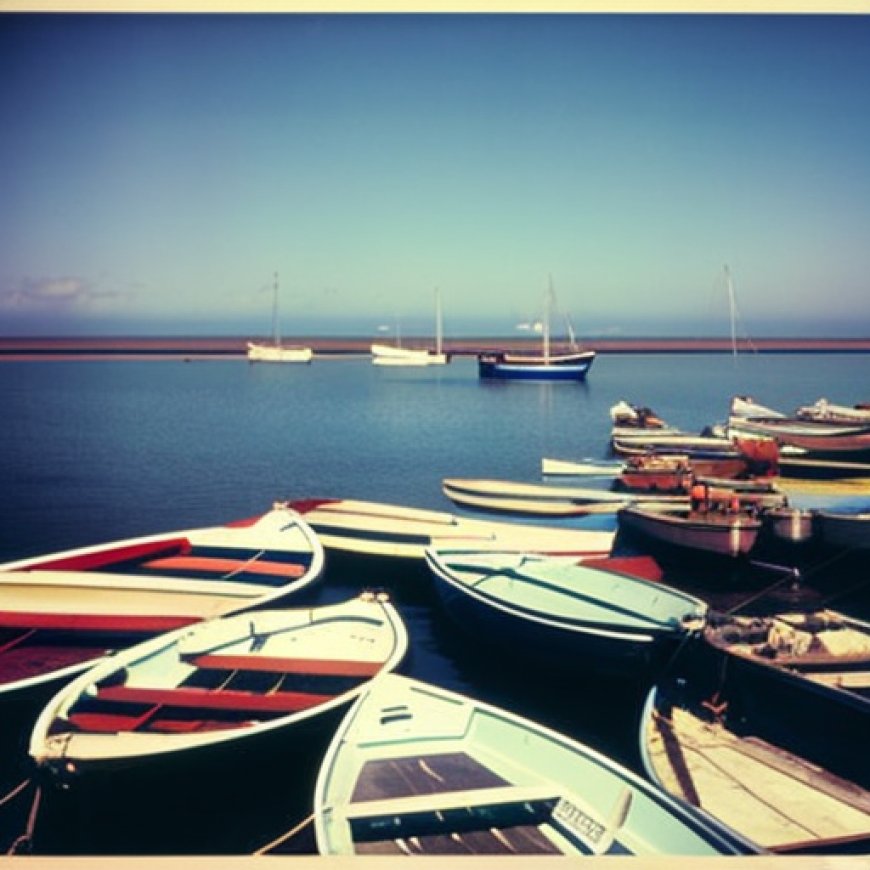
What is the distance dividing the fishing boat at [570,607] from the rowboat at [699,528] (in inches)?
35.8

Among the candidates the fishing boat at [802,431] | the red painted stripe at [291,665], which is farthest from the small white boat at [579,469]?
the red painted stripe at [291,665]

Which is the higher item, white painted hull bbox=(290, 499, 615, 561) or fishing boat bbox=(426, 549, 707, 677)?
white painted hull bbox=(290, 499, 615, 561)

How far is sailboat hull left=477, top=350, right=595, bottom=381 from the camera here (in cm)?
2178

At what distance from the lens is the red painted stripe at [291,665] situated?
4.18 metres

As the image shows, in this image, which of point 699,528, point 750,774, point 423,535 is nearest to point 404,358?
point 423,535

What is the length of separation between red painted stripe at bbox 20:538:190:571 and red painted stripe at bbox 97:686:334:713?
1542 mm

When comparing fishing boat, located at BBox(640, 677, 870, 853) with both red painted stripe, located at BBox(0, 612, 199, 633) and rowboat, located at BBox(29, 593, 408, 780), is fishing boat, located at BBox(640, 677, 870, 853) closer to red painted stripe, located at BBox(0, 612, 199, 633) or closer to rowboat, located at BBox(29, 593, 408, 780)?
rowboat, located at BBox(29, 593, 408, 780)

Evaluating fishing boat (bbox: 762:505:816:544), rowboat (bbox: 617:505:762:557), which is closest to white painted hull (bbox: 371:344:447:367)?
rowboat (bbox: 617:505:762:557)

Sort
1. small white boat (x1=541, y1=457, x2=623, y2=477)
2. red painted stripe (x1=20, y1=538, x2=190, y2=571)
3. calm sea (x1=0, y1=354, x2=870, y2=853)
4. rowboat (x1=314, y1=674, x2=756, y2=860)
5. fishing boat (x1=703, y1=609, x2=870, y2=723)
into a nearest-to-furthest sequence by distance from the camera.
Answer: rowboat (x1=314, y1=674, x2=756, y2=860) → fishing boat (x1=703, y1=609, x2=870, y2=723) → calm sea (x1=0, y1=354, x2=870, y2=853) → red painted stripe (x1=20, y1=538, x2=190, y2=571) → small white boat (x1=541, y1=457, x2=623, y2=477)

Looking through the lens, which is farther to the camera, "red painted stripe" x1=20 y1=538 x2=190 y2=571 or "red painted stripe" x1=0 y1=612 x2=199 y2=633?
"red painted stripe" x1=20 y1=538 x2=190 y2=571

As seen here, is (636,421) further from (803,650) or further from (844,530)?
(803,650)

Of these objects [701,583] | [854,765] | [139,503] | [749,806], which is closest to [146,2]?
[749,806]

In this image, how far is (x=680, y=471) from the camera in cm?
853

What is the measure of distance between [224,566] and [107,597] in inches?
40.9
